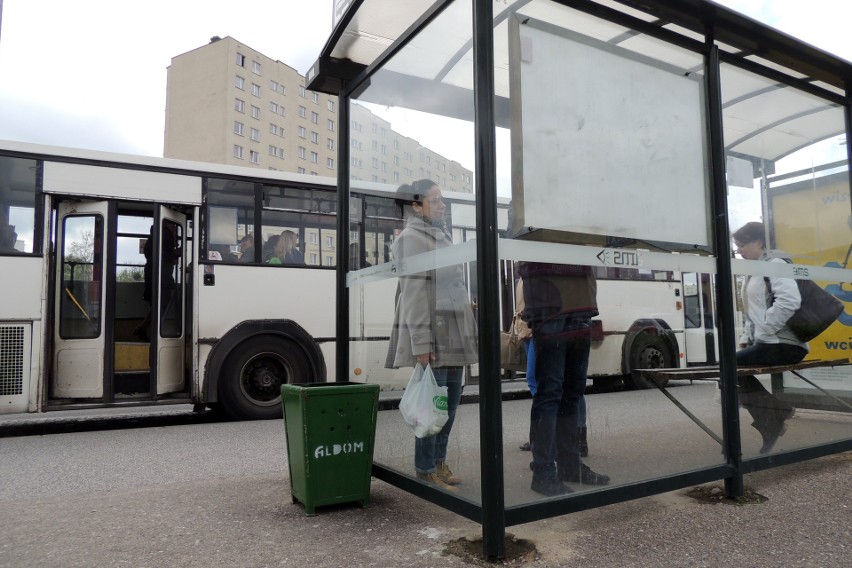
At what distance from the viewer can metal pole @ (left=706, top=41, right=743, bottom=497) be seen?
13.0 feet

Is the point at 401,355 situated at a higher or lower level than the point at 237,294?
lower

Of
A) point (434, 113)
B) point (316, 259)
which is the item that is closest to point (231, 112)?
point (316, 259)

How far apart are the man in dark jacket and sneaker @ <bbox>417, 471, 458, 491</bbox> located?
0.49 m

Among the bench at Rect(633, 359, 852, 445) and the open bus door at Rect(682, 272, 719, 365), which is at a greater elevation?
the open bus door at Rect(682, 272, 719, 365)

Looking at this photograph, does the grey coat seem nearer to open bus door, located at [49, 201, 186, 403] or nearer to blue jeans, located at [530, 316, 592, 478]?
blue jeans, located at [530, 316, 592, 478]

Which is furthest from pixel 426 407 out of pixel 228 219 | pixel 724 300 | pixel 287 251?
pixel 228 219

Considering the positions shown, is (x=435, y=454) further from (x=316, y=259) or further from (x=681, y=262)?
(x=316, y=259)

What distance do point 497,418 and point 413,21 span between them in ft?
8.44

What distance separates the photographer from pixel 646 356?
18.7ft

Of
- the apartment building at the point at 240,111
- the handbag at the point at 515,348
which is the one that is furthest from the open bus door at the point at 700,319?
the apartment building at the point at 240,111

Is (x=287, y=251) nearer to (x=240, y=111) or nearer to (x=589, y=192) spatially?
(x=589, y=192)

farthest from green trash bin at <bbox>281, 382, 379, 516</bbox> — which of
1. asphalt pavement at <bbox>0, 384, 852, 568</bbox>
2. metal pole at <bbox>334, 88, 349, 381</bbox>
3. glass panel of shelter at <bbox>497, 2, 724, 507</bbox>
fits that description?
glass panel of shelter at <bbox>497, 2, 724, 507</bbox>

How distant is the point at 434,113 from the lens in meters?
4.47

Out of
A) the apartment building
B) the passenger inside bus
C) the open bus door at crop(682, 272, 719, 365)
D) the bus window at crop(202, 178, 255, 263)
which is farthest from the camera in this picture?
the apartment building
